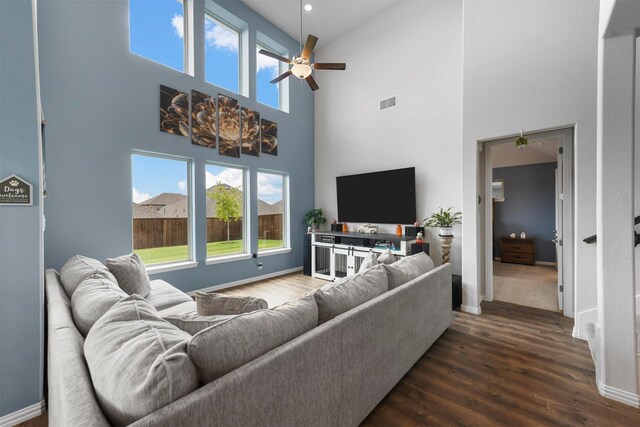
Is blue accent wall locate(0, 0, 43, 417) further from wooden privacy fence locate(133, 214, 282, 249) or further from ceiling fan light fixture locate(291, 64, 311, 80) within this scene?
ceiling fan light fixture locate(291, 64, 311, 80)

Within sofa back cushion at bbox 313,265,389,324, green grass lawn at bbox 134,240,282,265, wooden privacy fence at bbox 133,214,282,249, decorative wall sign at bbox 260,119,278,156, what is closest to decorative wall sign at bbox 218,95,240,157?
decorative wall sign at bbox 260,119,278,156

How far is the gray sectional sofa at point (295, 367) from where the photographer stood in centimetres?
86

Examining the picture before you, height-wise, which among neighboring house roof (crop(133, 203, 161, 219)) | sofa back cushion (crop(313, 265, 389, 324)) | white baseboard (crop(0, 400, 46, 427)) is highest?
neighboring house roof (crop(133, 203, 161, 219))

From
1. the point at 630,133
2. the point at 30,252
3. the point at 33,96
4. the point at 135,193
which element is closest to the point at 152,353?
the point at 30,252

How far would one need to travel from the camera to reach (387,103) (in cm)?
510

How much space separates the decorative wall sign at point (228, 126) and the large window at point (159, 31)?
2.53 ft

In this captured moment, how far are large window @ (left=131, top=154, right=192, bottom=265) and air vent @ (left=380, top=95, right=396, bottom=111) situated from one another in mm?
3536

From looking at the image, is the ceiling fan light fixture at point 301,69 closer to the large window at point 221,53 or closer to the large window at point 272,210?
the large window at point 221,53

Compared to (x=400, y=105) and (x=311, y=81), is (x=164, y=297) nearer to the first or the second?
(x=311, y=81)

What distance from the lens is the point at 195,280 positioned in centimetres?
423

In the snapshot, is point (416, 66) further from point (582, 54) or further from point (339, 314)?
point (339, 314)

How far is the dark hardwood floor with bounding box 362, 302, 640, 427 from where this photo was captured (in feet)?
5.68

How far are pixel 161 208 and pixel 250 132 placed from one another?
1.96m

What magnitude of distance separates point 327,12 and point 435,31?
6.43 ft
